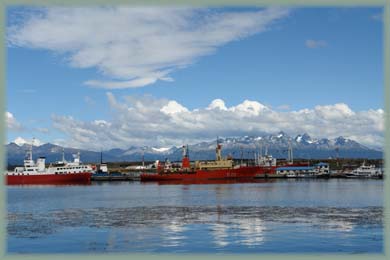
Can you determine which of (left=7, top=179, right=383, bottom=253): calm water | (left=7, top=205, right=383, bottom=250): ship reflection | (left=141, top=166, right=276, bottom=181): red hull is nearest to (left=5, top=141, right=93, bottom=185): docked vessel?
(left=141, top=166, right=276, bottom=181): red hull

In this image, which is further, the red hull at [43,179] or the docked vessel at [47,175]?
the docked vessel at [47,175]

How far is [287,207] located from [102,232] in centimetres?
1369

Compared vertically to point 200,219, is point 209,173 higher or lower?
higher

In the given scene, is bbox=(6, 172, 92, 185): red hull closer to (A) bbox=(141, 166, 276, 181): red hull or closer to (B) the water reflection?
(A) bbox=(141, 166, 276, 181): red hull

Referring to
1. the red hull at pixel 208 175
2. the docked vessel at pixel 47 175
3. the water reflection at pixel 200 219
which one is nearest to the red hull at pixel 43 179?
the docked vessel at pixel 47 175

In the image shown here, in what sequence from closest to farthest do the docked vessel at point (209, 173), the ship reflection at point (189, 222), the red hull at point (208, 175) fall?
the ship reflection at point (189, 222) < the red hull at point (208, 175) < the docked vessel at point (209, 173)

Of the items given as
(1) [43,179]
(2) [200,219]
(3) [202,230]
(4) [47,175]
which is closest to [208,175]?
(4) [47,175]

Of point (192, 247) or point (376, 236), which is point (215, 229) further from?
point (376, 236)

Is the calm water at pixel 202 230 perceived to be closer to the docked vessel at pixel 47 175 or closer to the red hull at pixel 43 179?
the red hull at pixel 43 179

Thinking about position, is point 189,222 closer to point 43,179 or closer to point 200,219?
point 200,219

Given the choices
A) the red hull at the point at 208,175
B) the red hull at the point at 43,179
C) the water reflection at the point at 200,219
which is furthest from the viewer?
the red hull at the point at 208,175

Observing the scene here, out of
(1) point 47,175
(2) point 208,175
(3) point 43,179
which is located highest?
(1) point 47,175

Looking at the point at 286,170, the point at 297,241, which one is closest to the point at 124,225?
the point at 297,241

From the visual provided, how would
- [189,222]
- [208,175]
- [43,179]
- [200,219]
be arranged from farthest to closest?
[208,175], [43,179], [200,219], [189,222]
